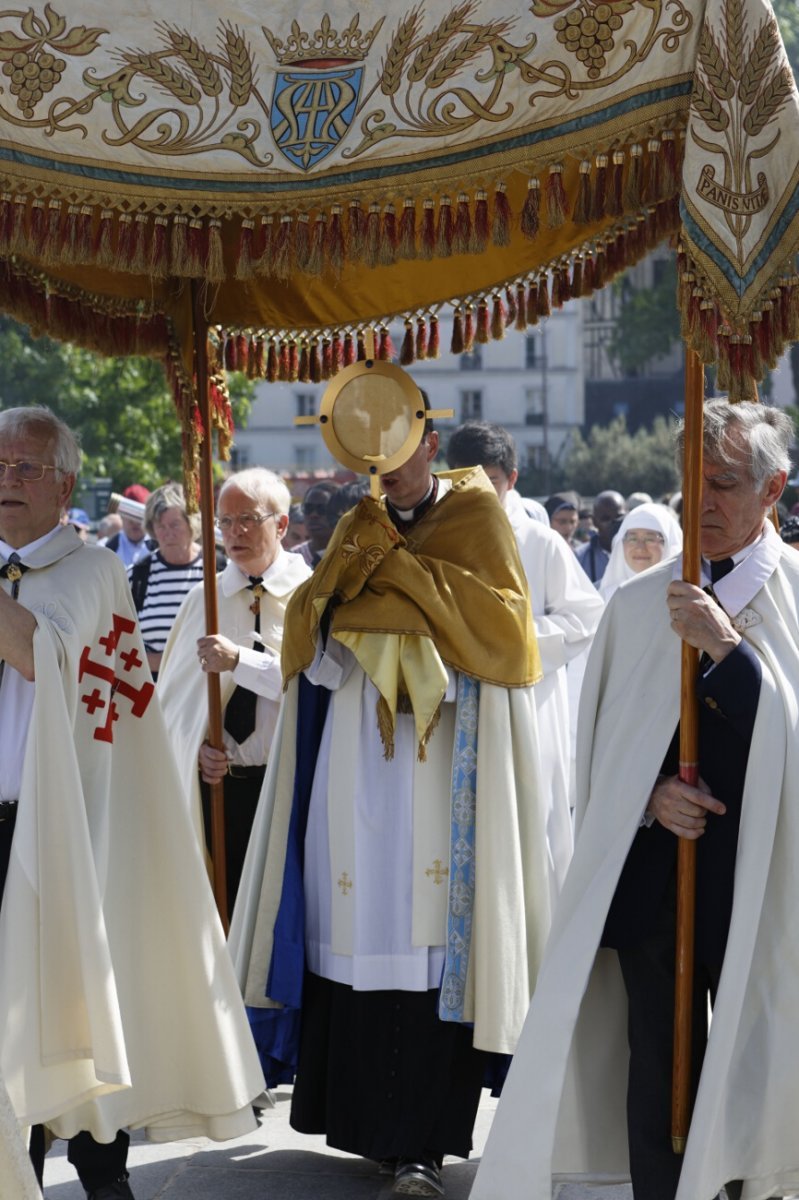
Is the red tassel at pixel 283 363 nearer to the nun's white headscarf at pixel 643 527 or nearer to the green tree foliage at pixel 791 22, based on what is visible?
the nun's white headscarf at pixel 643 527

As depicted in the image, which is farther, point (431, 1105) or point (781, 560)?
point (431, 1105)

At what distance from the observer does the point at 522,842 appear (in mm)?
4852

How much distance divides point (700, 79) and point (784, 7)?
46.0 meters

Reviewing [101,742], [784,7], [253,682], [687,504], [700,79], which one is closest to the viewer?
[700,79]

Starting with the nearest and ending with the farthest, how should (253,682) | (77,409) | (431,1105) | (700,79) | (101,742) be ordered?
(700,79) < (101,742) < (431,1105) < (253,682) < (77,409)

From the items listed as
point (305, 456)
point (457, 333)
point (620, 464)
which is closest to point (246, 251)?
point (457, 333)

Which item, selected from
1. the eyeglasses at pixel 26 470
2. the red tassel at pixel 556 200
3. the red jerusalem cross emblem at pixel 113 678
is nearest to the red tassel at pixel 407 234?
the red tassel at pixel 556 200

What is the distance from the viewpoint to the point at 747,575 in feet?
12.8

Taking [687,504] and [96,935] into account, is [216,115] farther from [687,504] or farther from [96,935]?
[96,935]

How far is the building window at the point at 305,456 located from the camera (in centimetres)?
5894

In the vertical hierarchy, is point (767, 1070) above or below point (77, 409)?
below

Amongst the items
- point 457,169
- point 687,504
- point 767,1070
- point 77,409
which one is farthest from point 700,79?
point 77,409

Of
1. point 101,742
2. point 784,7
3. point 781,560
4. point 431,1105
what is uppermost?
point 784,7

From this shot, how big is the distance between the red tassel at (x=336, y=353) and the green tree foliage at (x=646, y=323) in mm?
47294
